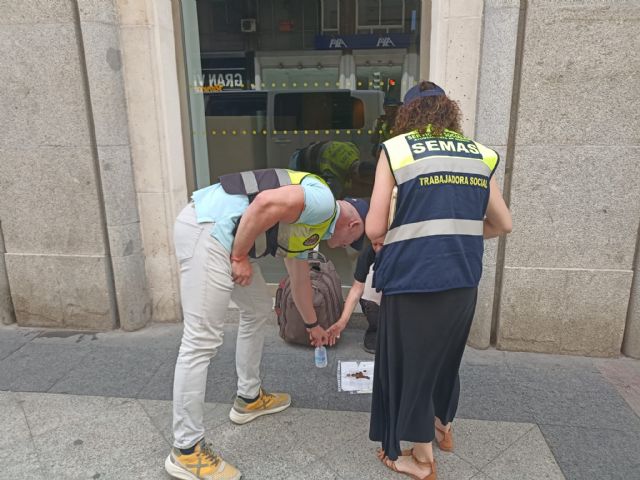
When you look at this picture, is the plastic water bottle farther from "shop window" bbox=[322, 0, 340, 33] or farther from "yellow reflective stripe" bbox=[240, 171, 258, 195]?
"shop window" bbox=[322, 0, 340, 33]

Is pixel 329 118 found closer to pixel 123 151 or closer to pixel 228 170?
pixel 228 170

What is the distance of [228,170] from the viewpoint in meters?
4.76

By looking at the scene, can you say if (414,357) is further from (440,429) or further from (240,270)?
(240,270)

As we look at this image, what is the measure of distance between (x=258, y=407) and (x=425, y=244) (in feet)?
5.12

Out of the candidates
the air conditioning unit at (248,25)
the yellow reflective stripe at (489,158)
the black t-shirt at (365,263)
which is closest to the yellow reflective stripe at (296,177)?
the black t-shirt at (365,263)

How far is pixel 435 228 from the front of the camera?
2014mm

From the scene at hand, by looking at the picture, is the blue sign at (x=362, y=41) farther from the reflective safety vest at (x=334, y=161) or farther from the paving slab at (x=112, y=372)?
the paving slab at (x=112, y=372)

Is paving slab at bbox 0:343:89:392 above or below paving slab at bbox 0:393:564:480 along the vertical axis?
below

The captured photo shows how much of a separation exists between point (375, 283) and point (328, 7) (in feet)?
11.2

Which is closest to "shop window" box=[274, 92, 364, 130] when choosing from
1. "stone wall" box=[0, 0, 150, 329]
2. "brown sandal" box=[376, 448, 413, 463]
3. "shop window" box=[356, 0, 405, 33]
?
"shop window" box=[356, 0, 405, 33]

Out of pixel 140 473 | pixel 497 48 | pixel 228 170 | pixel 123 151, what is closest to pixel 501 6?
pixel 497 48

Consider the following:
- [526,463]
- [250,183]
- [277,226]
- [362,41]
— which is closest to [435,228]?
[277,226]

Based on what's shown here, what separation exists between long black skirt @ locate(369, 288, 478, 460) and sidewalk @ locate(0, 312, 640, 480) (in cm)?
32

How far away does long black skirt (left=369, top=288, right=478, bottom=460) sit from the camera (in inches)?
84.0
